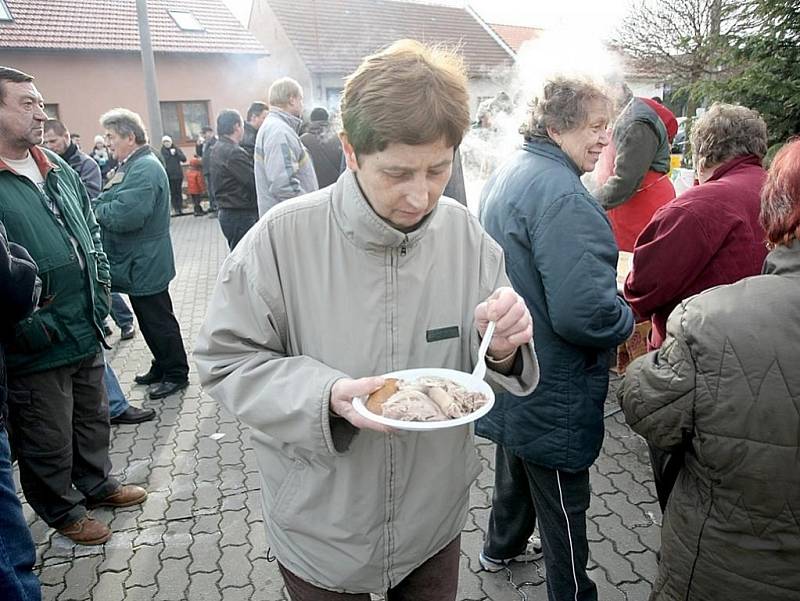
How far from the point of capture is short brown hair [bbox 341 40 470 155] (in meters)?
1.34

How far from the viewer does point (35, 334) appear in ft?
9.52

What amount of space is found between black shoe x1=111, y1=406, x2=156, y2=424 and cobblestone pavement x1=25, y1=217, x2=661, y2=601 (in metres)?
0.05

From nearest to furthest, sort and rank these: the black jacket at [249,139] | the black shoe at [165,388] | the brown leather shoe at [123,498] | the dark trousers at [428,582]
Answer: the dark trousers at [428,582]
the brown leather shoe at [123,498]
the black shoe at [165,388]
the black jacket at [249,139]

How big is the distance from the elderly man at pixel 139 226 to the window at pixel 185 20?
19169 millimetres

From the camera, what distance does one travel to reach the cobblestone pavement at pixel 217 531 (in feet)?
9.53

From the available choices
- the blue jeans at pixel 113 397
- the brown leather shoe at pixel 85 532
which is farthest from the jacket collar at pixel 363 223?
the blue jeans at pixel 113 397

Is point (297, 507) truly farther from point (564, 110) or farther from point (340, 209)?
point (564, 110)

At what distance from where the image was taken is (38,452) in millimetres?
3029

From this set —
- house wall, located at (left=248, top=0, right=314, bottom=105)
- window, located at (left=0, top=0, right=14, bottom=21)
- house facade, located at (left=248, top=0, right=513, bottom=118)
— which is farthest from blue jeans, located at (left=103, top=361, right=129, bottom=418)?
house wall, located at (left=248, top=0, right=314, bottom=105)

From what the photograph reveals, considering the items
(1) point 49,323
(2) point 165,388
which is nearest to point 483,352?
(1) point 49,323

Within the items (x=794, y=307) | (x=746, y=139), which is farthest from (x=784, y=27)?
(x=794, y=307)

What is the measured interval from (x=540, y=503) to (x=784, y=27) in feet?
16.9

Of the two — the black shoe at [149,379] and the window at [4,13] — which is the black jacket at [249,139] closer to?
the black shoe at [149,379]

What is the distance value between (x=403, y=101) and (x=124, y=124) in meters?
4.02
